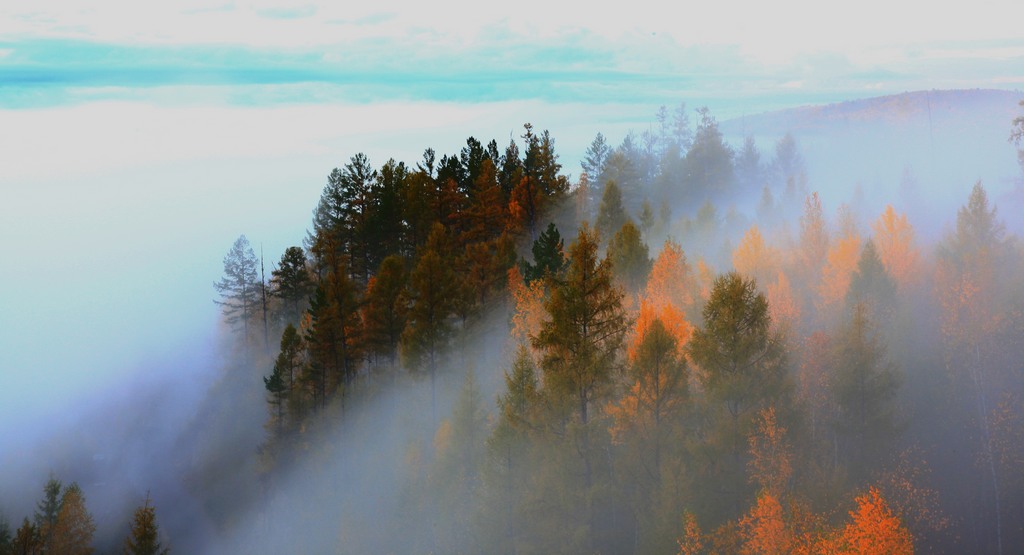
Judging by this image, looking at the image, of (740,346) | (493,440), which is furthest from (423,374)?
(740,346)

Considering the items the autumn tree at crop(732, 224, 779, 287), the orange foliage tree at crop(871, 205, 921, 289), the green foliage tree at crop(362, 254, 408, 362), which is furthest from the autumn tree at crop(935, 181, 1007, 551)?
the green foliage tree at crop(362, 254, 408, 362)

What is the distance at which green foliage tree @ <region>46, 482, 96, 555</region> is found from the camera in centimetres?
7062

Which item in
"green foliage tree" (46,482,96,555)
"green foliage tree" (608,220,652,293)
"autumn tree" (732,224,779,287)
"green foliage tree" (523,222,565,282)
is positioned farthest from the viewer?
"green foliage tree" (46,482,96,555)

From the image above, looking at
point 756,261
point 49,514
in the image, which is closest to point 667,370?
point 756,261

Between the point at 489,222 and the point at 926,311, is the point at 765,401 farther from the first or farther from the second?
the point at 489,222

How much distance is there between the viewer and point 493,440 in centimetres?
3922

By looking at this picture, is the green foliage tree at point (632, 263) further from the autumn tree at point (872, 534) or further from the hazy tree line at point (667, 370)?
the autumn tree at point (872, 534)

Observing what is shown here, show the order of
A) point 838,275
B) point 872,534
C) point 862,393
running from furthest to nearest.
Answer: point 838,275
point 862,393
point 872,534

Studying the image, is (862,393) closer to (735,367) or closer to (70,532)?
(735,367)

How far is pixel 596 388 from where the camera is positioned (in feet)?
122

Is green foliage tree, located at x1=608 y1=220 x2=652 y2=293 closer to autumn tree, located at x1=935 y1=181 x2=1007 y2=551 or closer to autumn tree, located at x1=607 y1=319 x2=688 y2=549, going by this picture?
autumn tree, located at x1=935 y1=181 x2=1007 y2=551

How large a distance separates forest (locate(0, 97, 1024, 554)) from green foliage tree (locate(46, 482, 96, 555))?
0.26 m

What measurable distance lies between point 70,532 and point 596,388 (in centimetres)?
→ 5630

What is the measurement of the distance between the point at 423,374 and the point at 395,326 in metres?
5.49
